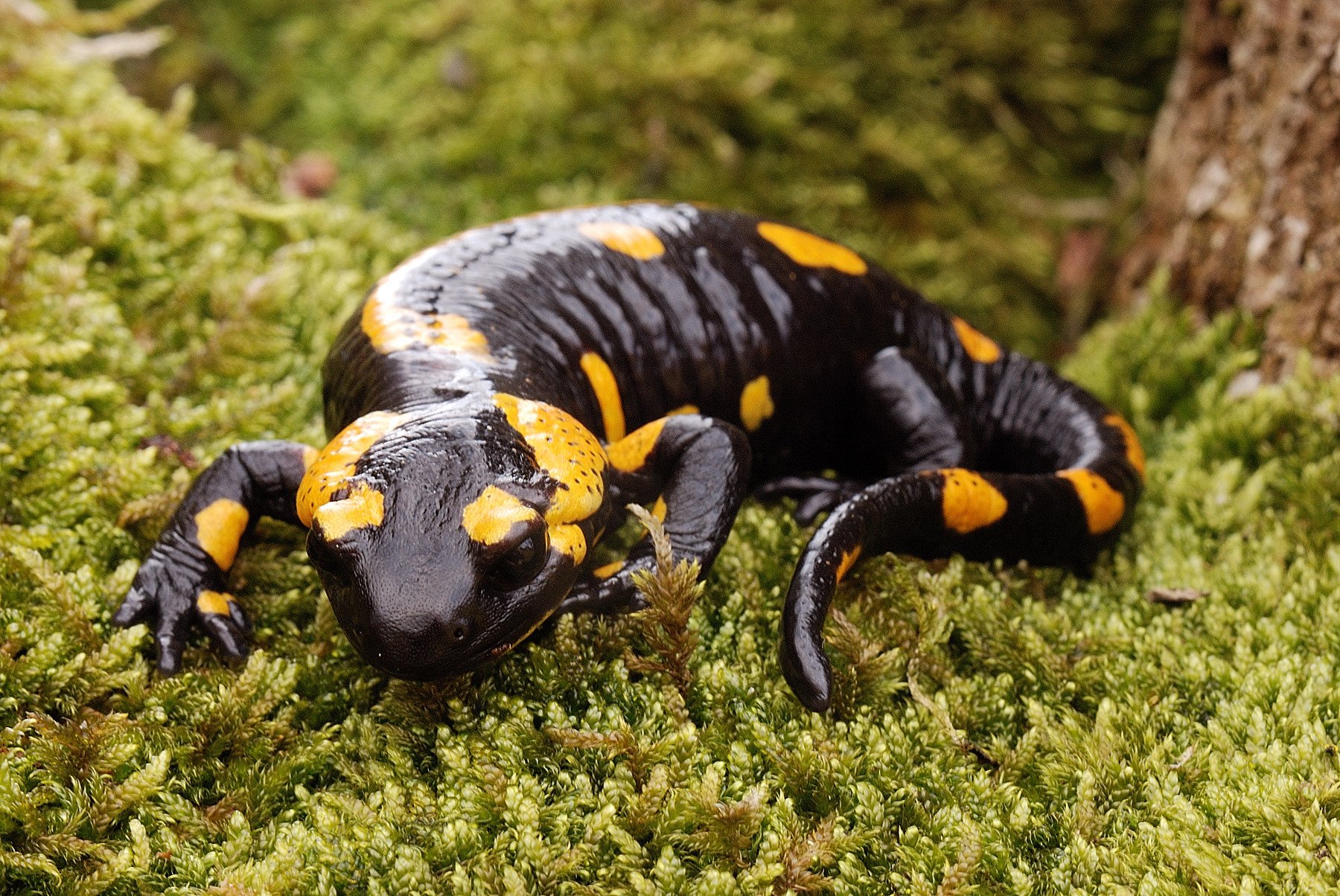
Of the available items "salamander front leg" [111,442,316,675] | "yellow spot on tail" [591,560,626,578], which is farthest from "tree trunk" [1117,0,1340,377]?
"salamander front leg" [111,442,316,675]

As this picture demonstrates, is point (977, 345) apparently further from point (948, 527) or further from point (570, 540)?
point (570, 540)

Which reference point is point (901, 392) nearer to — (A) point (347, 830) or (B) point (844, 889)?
(B) point (844, 889)

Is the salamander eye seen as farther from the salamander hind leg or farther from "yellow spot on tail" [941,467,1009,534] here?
"yellow spot on tail" [941,467,1009,534]

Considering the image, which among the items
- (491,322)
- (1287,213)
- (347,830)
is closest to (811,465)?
(491,322)

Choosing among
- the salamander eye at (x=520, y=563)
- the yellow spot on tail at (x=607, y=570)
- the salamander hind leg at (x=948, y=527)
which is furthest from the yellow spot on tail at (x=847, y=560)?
the salamander eye at (x=520, y=563)

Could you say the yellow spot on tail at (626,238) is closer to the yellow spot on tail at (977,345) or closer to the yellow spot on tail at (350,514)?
the yellow spot on tail at (977,345)

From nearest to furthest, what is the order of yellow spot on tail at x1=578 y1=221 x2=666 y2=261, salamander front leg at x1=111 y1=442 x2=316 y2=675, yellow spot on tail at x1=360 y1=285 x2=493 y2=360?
1. salamander front leg at x1=111 y1=442 x2=316 y2=675
2. yellow spot on tail at x1=360 y1=285 x2=493 y2=360
3. yellow spot on tail at x1=578 y1=221 x2=666 y2=261
